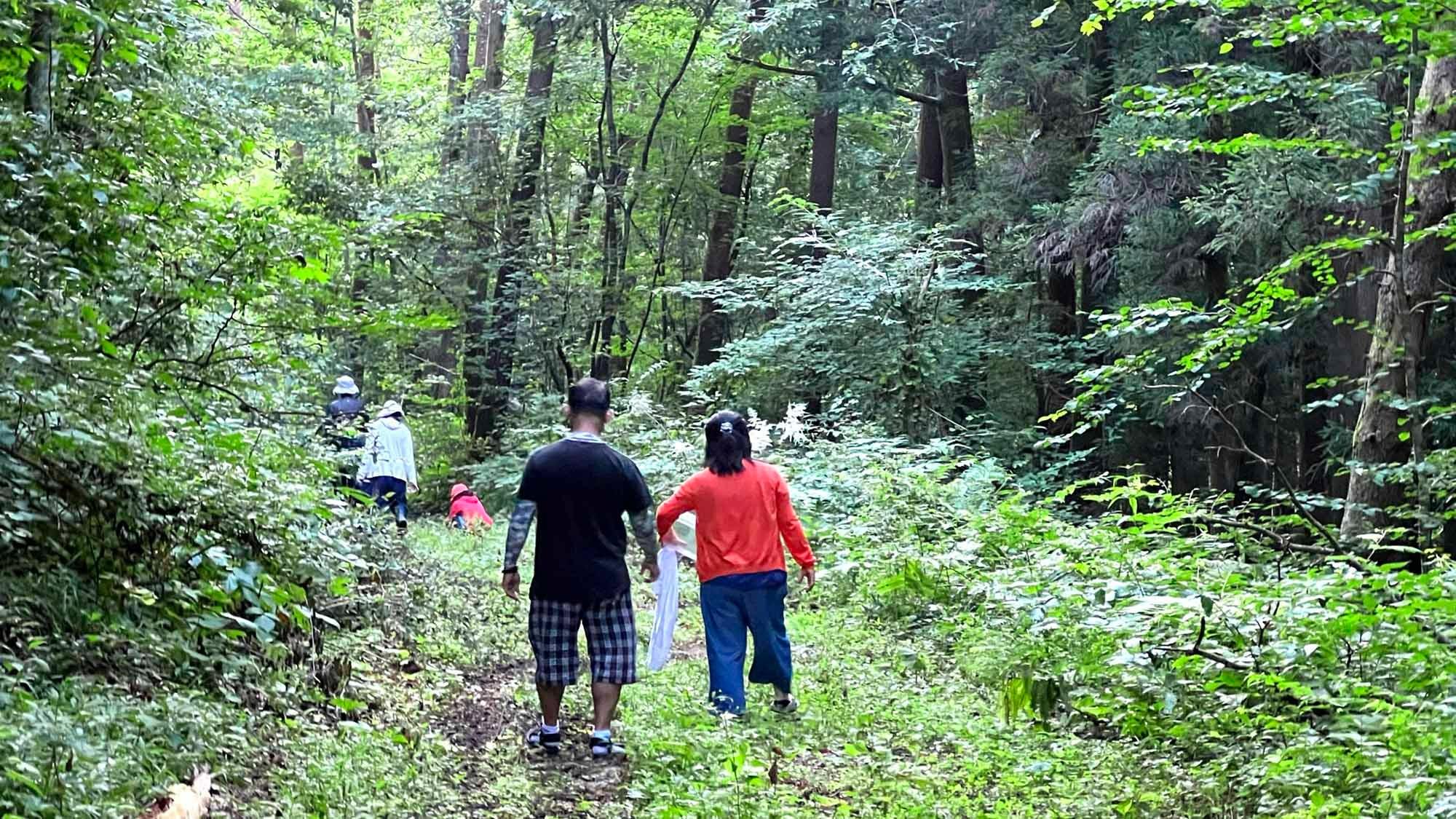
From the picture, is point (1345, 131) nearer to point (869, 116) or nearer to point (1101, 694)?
point (1101, 694)

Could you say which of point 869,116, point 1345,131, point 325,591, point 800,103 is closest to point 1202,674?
point 325,591

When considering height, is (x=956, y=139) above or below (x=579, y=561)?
above

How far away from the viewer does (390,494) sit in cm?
1453

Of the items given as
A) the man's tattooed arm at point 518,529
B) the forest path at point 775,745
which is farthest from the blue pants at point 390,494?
the man's tattooed arm at point 518,529

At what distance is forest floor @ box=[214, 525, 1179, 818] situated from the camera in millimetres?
5410

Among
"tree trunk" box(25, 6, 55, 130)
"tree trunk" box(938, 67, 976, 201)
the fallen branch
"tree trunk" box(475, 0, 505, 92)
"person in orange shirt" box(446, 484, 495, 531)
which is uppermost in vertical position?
"tree trunk" box(475, 0, 505, 92)

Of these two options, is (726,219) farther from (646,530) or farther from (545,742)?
(545,742)

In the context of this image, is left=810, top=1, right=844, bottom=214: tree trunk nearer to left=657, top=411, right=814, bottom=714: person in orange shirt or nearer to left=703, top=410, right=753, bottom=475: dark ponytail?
left=703, top=410, right=753, bottom=475: dark ponytail

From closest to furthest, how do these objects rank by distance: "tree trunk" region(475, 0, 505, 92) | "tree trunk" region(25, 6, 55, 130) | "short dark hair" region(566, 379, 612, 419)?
"tree trunk" region(25, 6, 55, 130)
"short dark hair" region(566, 379, 612, 419)
"tree trunk" region(475, 0, 505, 92)

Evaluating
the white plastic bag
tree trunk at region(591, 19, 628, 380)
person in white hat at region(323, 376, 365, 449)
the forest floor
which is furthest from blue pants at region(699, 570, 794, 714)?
tree trunk at region(591, 19, 628, 380)

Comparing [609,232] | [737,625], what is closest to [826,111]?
[609,232]

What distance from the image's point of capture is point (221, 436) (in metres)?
6.55

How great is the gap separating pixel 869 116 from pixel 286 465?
64.0ft

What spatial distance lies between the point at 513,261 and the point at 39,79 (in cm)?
1697
